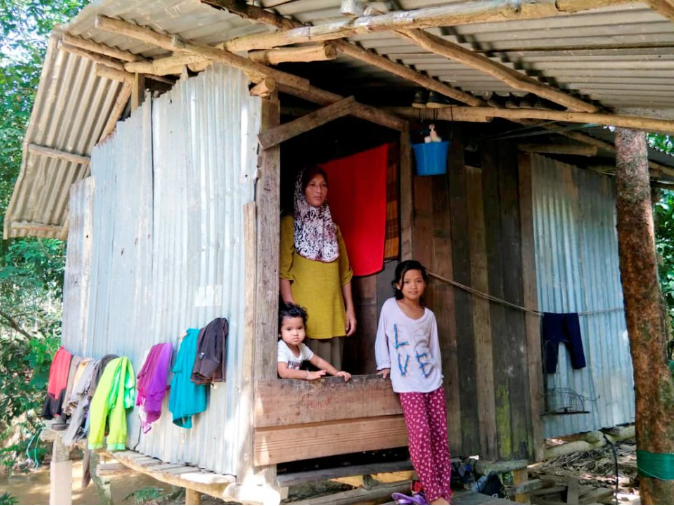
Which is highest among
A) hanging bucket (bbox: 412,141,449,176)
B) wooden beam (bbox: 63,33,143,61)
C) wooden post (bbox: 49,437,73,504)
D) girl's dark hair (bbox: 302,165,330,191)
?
wooden beam (bbox: 63,33,143,61)

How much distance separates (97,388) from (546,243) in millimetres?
4726

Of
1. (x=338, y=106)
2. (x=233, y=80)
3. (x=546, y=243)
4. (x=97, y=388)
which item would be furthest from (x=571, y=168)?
(x=97, y=388)

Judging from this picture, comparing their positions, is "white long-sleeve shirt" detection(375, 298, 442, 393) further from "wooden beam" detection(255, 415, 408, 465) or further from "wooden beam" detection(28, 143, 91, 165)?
"wooden beam" detection(28, 143, 91, 165)

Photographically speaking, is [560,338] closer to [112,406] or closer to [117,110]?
[112,406]

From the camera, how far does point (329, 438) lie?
4574 mm

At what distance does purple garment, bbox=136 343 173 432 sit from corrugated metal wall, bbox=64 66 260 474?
16cm

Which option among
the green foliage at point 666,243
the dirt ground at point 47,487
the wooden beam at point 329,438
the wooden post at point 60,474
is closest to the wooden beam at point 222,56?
the wooden beam at point 329,438

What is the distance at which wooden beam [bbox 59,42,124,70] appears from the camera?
19.4ft

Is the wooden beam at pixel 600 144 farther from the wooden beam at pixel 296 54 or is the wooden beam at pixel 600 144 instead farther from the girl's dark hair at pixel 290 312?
the girl's dark hair at pixel 290 312

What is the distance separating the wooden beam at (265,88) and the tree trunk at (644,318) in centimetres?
328

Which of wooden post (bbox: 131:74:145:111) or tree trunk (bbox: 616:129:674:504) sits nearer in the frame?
tree trunk (bbox: 616:129:674:504)

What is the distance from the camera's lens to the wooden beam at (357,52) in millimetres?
3590

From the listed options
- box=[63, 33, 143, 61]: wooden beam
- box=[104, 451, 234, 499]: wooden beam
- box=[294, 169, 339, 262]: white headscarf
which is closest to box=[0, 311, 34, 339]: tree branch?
box=[104, 451, 234, 499]: wooden beam

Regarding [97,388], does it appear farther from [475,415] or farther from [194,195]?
[475,415]
